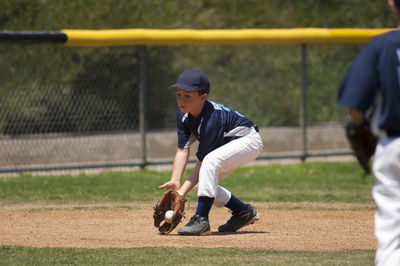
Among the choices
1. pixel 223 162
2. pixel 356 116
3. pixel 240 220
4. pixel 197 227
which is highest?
pixel 356 116

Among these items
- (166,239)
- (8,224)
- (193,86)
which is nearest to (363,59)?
(193,86)

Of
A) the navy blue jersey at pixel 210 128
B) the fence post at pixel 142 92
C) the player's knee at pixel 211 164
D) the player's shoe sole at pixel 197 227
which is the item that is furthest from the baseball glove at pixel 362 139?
the fence post at pixel 142 92

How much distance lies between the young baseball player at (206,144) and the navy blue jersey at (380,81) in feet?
7.47

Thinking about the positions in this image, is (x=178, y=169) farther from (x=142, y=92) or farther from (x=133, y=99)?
(x=133, y=99)

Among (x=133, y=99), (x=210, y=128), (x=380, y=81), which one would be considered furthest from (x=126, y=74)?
(x=380, y=81)

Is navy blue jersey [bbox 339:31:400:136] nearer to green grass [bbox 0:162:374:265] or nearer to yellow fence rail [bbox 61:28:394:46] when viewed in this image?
green grass [bbox 0:162:374:265]

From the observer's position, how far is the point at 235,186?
31.0 feet

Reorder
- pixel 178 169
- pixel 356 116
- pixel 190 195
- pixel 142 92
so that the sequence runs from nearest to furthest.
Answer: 1. pixel 356 116
2. pixel 178 169
3. pixel 190 195
4. pixel 142 92

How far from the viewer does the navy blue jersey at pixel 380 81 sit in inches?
137

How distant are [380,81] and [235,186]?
6025 millimetres

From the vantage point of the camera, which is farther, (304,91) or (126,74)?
(304,91)

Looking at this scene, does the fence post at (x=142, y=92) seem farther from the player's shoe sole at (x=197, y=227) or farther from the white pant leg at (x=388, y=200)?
the white pant leg at (x=388, y=200)

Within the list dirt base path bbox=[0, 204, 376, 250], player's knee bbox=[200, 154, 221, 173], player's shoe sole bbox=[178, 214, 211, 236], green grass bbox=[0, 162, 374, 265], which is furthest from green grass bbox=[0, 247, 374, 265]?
player's knee bbox=[200, 154, 221, 173]

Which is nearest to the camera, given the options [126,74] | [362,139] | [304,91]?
[362,139]
